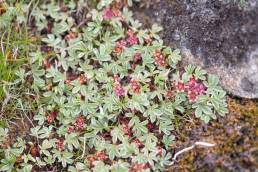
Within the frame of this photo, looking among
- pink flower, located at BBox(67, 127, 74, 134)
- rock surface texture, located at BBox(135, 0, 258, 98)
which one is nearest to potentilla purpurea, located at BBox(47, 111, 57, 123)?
pink flower, located at BBox(67, 127, 74, 134)

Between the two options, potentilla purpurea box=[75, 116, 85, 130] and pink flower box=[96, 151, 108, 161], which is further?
potentilla purpurea box=[75, 116, 85, 130]

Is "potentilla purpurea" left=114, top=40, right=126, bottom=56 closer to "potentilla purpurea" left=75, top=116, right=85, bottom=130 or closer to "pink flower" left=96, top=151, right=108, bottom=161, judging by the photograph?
"potentilla purpurea" left=75, top=116, right=85, bottom=130

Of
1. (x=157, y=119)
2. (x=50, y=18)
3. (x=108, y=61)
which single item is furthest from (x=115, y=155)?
(x=50, y=18)

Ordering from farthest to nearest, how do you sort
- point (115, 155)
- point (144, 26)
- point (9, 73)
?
point (144, 26)
point (9, 73)
point (115, 155)

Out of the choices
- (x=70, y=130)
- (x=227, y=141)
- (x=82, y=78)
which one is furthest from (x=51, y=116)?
(x=227, y=141)

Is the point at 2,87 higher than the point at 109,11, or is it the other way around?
the point at 109,11

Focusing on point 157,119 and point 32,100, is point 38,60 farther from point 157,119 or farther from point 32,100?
point 157,119
